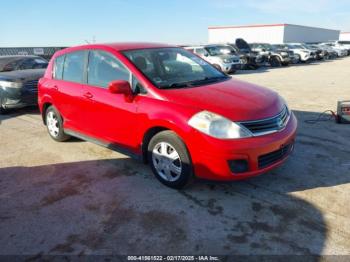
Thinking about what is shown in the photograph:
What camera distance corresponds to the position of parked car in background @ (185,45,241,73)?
739 inches

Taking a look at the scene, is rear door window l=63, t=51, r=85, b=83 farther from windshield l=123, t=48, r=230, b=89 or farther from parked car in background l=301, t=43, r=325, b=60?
parked car in background l=301, t=43, r=325, b=60

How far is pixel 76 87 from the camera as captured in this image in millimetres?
4988

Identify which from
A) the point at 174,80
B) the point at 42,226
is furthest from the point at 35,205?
the point at 174,80

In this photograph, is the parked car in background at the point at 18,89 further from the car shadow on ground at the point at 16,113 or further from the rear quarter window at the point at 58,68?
the rear quarter window at the point at 58,68

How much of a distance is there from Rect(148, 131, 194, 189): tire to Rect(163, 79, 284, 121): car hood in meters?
0.44

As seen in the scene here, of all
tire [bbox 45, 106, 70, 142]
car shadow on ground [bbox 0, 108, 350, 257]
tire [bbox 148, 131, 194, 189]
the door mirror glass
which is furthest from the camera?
tire [bbox 45, 106, 70, 142]

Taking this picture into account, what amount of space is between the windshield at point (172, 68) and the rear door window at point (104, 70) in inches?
7.2

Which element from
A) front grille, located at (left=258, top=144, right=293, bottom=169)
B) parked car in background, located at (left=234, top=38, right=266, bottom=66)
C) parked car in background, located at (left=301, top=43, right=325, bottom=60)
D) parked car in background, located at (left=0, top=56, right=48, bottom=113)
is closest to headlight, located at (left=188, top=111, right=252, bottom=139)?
front grille, located at (left=258, top=144, right=293, bottom=169)

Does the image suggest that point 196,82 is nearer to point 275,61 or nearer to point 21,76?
point 21,76

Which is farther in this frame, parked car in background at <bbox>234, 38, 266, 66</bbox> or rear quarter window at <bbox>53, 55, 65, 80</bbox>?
parked car in background at <bbox>234, 38, 266, 66</bbox>

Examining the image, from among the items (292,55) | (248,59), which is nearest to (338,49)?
(292,55)

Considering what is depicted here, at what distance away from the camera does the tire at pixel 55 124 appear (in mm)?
5648

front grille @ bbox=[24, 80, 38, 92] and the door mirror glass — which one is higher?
the door mirror glass

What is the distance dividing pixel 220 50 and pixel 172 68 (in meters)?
16.3
